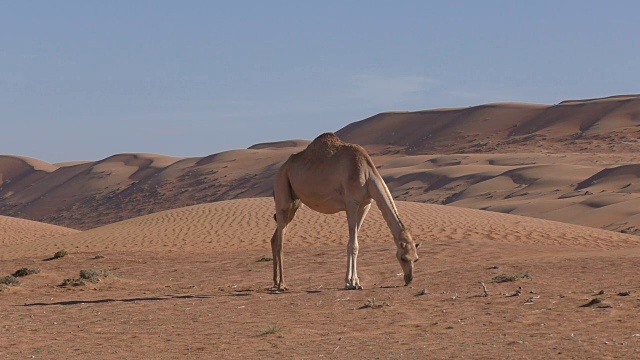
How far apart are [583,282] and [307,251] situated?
9.56 m

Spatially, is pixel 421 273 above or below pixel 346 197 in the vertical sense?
below

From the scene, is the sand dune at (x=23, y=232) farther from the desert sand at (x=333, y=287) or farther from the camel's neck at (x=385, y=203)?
the camel's neck at (x=385, y=203)

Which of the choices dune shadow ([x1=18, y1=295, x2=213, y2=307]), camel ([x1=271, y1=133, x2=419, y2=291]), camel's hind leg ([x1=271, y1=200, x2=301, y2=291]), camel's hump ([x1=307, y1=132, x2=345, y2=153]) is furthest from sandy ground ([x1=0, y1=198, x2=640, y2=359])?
camel's hump ([x1=307, y1=132, x2=345, y2=153])

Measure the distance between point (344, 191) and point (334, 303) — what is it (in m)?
2.30

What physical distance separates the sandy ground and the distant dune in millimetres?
16744

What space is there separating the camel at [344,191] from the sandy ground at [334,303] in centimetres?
53

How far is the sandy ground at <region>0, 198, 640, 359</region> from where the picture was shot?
Answer: 10.1 metres

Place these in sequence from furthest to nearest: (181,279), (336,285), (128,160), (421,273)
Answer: (128,160) < (181,279) < (421,273) < (336,285)

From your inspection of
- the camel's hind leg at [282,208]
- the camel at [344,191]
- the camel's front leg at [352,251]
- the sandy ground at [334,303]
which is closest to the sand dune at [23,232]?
the sandy ground at [334,303]

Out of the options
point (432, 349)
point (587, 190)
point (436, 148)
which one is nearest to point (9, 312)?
point (432, 349)

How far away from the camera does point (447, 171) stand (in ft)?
232

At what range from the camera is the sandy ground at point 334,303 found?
10102 millimetres

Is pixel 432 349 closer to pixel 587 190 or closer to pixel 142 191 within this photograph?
pixel 587 190

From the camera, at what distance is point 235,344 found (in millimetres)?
10508
